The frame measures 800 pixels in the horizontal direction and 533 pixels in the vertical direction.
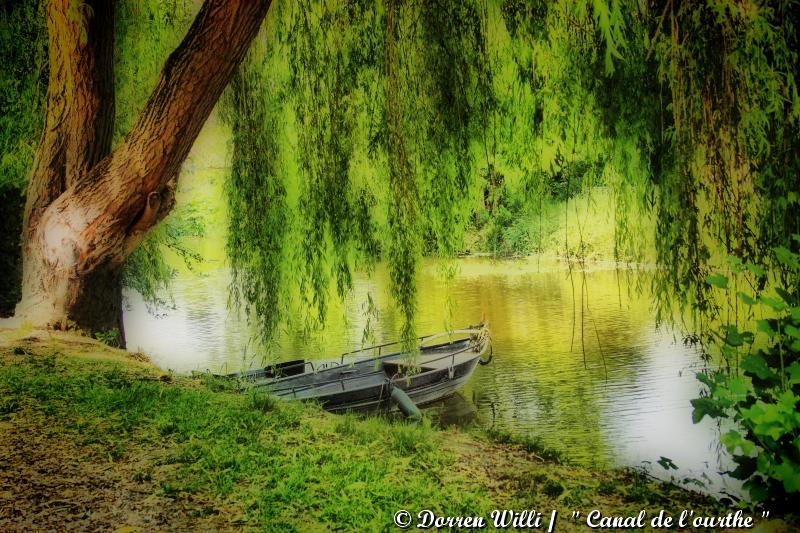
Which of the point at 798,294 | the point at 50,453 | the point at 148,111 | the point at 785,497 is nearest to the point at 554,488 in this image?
the point at 785,497

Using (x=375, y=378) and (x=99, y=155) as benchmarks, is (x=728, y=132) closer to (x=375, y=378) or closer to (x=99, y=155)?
(x=99, y=155)

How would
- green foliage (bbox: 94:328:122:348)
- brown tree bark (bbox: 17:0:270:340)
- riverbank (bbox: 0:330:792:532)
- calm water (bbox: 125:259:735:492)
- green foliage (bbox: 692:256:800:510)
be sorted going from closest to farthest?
green foliage (bbox: 692:256:800:510) < riverbank (bbox: 0:330:792:532) < brown tree bark (bbox: 17:0:270:340) < green foliage (bbox: 94:328:122:348) < calm water (bbox: 125:259:735:492)

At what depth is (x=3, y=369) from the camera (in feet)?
11.2

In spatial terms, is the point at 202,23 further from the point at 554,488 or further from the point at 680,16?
the point at 554,488

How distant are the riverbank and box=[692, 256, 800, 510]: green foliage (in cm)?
71

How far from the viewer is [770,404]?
2035 mm

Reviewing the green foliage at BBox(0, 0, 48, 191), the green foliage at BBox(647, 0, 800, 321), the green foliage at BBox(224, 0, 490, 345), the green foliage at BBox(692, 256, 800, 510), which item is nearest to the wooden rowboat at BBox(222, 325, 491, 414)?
the green foliage at BBox(224, 0, 490, 345)

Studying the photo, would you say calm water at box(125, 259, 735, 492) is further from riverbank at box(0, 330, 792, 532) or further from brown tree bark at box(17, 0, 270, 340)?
brown tree bark at box(17, 0, 270, 340)

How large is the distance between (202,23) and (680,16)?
249 cm

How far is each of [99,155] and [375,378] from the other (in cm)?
307

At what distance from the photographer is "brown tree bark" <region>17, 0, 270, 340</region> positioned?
148 inches

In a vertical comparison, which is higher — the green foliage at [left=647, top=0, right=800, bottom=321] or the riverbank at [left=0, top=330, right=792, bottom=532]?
the green foliage at [left=647, top=0, right=800, bottom=321]

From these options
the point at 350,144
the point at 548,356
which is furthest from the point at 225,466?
the point at 548,356

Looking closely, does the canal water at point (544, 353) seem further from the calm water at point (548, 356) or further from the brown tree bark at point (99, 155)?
the brown tree bark at point (99, 155)
